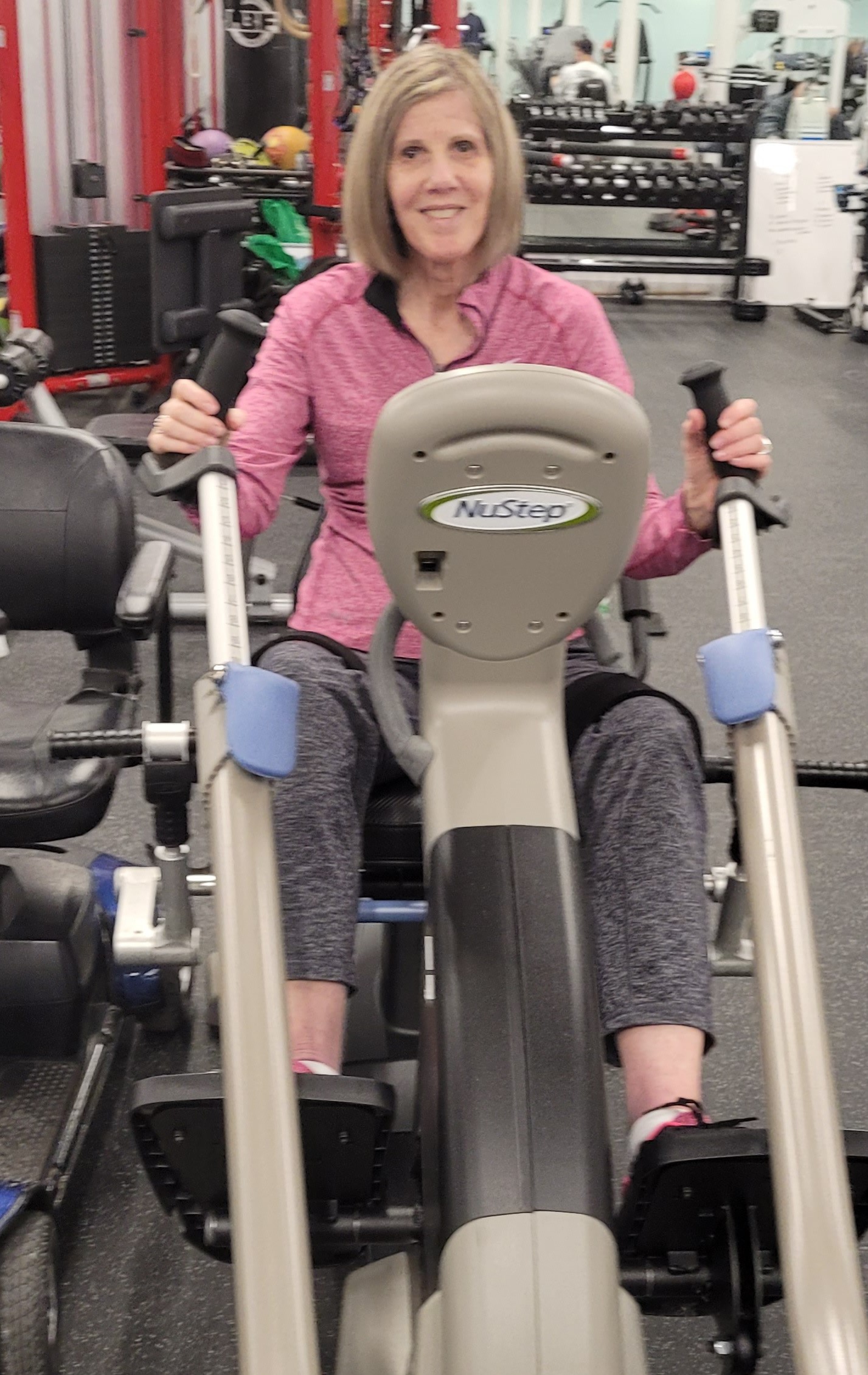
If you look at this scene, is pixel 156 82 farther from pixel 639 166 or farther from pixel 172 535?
pixel 639 166

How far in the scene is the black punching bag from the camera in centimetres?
645

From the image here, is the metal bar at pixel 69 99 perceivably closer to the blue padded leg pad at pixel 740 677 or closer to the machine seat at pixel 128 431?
the machine seat at pixel 128 431

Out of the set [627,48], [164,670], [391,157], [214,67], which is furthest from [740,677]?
[627,48]

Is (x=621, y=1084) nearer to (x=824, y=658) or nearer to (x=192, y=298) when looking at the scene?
(x=824, y=658)

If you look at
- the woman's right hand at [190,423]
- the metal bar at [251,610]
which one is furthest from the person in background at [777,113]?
the woman's right hand at [190,423]

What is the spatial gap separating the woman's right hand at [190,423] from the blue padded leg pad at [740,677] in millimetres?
539

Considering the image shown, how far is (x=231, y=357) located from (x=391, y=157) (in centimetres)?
40

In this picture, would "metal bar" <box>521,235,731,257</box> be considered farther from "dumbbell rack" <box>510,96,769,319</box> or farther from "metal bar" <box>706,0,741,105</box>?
"metal bar" <box>706,0,741,105</box>

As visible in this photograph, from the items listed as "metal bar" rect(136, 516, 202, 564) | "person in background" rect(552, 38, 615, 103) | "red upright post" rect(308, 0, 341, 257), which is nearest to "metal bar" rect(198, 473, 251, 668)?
"metal bar" rect(136, 516, 202, 564)

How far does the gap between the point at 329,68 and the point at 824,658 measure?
2893 mm

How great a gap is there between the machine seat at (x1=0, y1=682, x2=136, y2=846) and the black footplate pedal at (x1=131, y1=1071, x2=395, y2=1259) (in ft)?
2.06

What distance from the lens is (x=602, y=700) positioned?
1.44 meters

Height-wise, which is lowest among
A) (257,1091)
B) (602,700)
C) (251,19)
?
(257,1091)

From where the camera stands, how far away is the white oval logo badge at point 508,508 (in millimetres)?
1129
